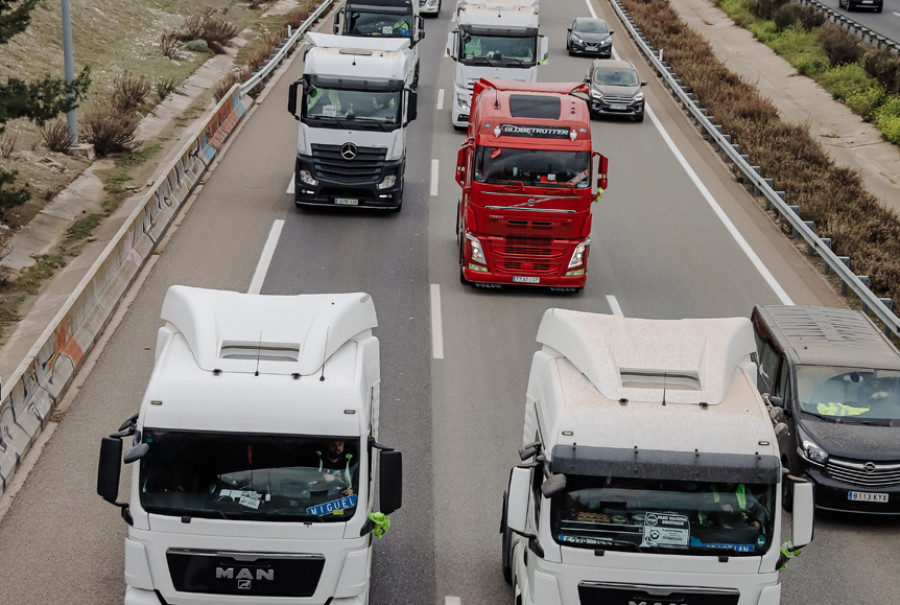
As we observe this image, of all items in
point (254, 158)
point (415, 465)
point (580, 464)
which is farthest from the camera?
point (254, 158)

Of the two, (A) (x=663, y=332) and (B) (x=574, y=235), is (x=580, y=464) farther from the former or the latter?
(B) (x=574, y=235)

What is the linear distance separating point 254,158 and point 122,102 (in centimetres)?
661

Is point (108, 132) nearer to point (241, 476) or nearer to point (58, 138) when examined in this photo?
point (58, 138)

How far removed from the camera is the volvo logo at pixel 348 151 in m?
25.1

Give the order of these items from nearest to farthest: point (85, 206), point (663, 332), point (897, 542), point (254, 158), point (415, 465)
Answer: point (663, 332)
point (897, 542)
point (415, 465)
point (85, 206)
point (254, 158)

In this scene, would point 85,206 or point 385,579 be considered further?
point 85,206

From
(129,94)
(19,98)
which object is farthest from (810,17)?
(19,98)

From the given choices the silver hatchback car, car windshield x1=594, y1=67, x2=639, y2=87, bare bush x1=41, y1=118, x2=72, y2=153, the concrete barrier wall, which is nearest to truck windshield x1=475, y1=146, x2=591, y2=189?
the concrete barrier wall

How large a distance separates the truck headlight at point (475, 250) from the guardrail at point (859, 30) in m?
28.9

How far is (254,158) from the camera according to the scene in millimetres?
30250

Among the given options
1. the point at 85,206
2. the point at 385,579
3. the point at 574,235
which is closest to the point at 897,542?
the point at 385,579

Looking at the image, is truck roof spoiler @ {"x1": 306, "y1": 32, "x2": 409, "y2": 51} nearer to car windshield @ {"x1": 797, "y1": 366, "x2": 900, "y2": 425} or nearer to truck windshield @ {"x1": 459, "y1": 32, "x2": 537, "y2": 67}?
truck windshield @ {"x1": 459, "y1": 32, "x2": 537, "y2": 67}

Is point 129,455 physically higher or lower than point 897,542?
higher

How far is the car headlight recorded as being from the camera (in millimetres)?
21594
